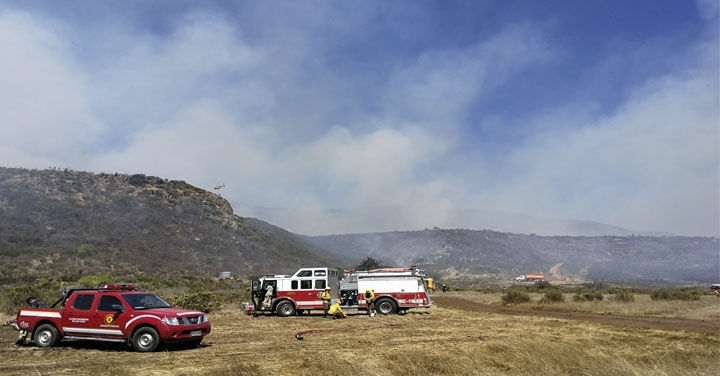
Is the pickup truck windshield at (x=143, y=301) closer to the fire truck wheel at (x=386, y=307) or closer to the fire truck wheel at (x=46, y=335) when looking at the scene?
the fire truck wheel at (x=46, y=335)

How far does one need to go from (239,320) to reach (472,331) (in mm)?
11481

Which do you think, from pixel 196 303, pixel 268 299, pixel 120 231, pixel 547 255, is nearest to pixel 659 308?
pixel 268 299

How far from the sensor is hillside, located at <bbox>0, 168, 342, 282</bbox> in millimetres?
51344

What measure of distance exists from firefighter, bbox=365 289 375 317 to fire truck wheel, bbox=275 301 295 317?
4.05 meters

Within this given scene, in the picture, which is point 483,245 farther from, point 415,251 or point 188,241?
point 188,241

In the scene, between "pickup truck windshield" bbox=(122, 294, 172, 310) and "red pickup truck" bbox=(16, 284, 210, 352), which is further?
"pickup truck windshield" bbox=(122, 294, 172, 310)

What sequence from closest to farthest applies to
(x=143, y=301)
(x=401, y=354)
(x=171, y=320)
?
(x=401, y=354)
(x=171, y=320)
(x=143, y=301)

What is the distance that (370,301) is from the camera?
25.0 m

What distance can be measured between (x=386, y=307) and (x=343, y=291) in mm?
2560

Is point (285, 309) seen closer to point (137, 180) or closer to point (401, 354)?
point (401, 354)

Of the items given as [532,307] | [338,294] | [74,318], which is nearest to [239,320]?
[338,294]

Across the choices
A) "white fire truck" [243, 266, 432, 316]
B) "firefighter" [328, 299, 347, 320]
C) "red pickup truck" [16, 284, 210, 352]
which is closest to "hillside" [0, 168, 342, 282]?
"white fire truck" [243, 266, 432, 316]

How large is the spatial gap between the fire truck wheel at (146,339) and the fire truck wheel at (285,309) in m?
12.6

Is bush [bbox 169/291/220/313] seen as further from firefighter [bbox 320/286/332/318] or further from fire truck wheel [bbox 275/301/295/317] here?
firefighter [bbox 320/286/332/318]
